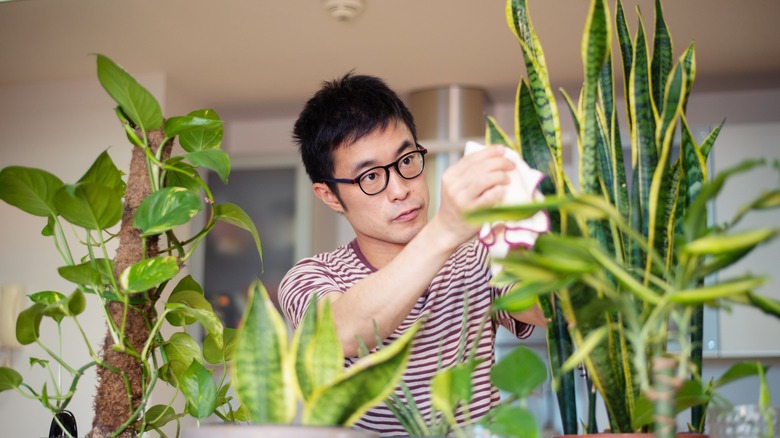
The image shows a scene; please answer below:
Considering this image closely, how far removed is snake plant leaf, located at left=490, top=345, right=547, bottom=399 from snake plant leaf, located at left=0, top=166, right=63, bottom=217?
2.21ft

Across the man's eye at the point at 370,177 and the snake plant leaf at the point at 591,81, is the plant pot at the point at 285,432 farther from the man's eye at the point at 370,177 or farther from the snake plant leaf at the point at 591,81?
the man's eye at the point at 370,177

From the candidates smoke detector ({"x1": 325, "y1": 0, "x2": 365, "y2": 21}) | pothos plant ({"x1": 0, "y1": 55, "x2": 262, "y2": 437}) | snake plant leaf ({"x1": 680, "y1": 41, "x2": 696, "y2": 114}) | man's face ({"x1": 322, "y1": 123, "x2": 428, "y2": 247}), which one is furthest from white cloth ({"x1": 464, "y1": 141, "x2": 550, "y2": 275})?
smoke detector ({"x1": 325, "y1": 0, "x2": 365, "y2": 21})

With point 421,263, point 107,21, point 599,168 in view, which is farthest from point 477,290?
point 107,21

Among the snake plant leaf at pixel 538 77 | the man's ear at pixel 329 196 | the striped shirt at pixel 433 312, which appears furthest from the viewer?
the man's ear at pixel 329 196

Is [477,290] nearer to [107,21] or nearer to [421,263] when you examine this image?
[421,263]

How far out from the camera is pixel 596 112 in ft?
3.00

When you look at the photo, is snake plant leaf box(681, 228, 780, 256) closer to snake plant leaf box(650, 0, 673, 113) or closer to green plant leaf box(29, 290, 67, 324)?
snake plant leaf box(650, 0, 673, 113)

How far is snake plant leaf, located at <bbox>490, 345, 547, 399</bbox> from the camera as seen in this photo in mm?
665

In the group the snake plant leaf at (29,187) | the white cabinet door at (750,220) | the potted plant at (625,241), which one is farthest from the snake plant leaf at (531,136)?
the white cabinet door at (750,220)

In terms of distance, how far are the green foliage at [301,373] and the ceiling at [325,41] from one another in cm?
281

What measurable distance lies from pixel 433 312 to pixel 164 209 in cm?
66

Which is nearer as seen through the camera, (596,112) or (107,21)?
(596,112)

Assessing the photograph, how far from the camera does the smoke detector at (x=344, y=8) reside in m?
3.29

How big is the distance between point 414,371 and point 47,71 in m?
3.42
